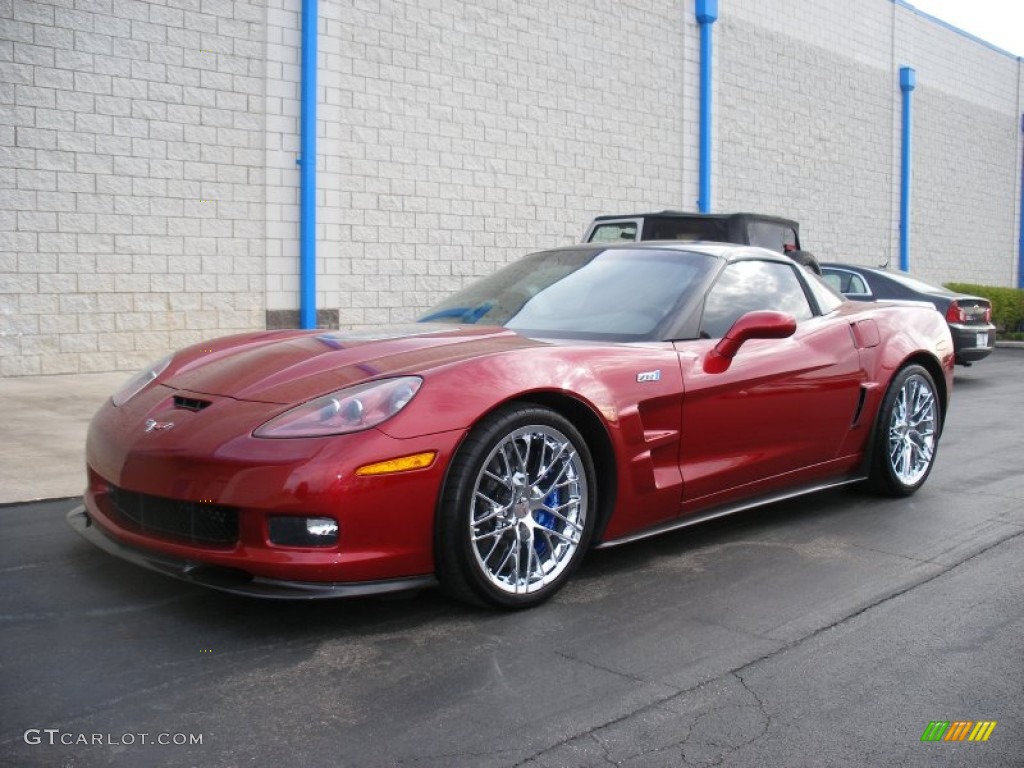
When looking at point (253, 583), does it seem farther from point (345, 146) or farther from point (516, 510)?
point (345, 146)

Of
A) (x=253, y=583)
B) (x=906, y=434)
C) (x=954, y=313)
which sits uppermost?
(x=954, y=313)

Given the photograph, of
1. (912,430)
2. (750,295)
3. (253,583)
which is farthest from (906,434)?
(253,583)

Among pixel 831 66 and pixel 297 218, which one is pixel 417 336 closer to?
pixel 297 218

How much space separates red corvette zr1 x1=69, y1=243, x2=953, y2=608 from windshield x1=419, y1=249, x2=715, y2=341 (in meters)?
0.01

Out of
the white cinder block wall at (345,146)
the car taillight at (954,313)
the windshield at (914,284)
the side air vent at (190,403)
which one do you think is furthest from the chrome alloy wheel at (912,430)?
the white cinder block wall at (345,146)

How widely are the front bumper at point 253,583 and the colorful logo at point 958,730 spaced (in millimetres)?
1649

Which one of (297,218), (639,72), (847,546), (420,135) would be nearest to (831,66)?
(639,72)

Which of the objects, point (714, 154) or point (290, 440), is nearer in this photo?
point (290, 440)

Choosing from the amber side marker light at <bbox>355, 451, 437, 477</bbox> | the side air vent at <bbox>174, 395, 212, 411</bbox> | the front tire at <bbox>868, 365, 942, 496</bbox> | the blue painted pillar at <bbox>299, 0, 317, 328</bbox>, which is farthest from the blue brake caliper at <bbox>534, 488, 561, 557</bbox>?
the blue painted pillar at <bbox>299, 0, 317, 328</bbox>

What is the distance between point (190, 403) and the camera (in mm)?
4008

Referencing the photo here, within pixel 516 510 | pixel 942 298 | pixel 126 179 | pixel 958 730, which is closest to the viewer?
pixel 958 730

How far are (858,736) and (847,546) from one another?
6.94ft

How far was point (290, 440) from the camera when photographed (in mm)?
3590

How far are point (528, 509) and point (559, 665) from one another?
2.24ft
